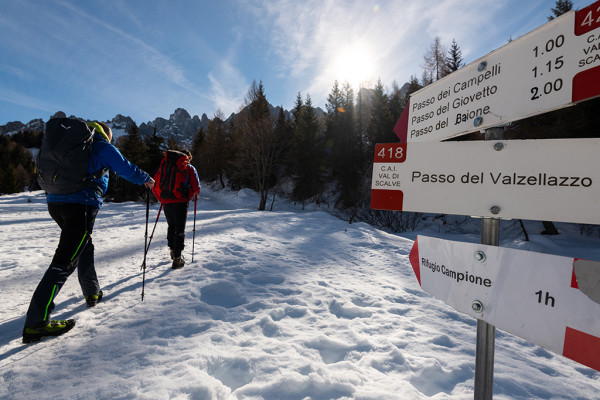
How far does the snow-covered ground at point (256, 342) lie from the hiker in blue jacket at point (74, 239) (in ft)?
0.49

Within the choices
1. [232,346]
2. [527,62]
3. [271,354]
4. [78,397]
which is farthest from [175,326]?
[527,62]

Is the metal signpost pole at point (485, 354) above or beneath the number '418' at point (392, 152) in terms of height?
beneath

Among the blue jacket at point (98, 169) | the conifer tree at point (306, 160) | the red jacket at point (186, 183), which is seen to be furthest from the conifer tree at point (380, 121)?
the blue jacket at point (98, 169)

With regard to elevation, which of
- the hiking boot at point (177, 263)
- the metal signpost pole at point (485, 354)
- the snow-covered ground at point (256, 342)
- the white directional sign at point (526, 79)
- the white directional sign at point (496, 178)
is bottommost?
the snow-covered ground at point (256, 342)

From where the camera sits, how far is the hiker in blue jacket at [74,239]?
2.19 meters

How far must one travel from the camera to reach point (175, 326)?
241 centimetres

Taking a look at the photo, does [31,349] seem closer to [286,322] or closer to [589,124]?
[286,322]

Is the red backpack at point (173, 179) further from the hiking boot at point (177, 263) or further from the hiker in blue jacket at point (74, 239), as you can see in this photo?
the hiker in blue jacket at point (74, 239)

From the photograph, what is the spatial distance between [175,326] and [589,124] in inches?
646

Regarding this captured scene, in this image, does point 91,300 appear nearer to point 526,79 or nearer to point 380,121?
point 526,79

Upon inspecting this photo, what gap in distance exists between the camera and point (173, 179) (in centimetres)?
411

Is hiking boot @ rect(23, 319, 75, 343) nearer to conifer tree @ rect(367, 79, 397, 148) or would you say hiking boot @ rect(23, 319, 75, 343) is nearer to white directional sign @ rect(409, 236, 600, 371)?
white directional sign @ rect(409, 236, 600, 371)

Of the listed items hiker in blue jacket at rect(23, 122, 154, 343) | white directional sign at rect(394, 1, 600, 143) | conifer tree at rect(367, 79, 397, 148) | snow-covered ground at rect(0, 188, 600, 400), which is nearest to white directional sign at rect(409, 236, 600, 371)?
white directional sign at rect(394, 1, 600, 143)

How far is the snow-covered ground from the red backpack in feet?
3.90
